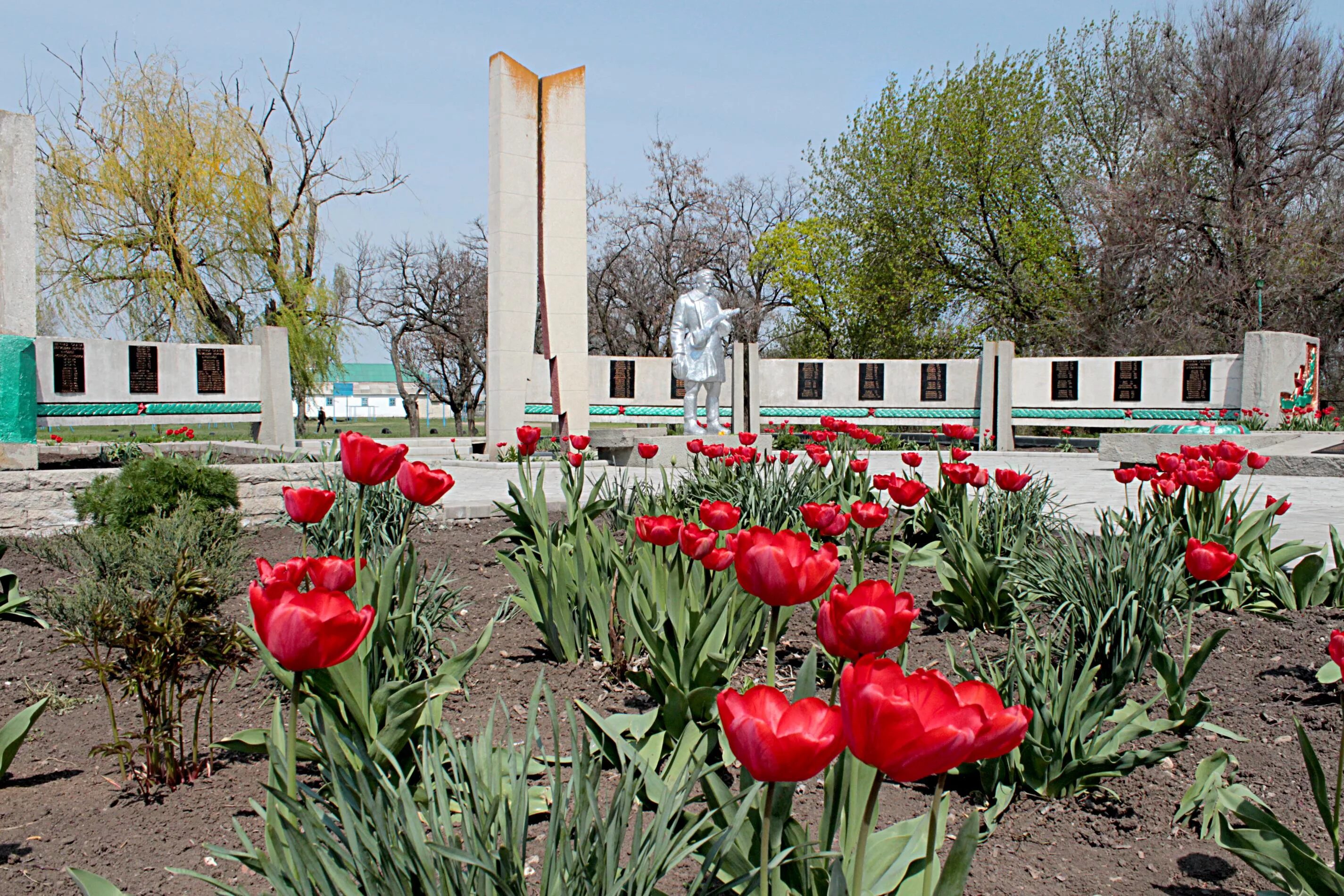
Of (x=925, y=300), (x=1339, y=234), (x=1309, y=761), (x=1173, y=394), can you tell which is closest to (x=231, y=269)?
(x=925, y=300)

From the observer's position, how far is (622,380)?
1920cm

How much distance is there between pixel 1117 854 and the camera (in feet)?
7.07

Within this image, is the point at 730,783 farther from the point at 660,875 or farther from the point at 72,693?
the point at 72,693

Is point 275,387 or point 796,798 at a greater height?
point 275,387

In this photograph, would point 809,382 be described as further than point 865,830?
Yes

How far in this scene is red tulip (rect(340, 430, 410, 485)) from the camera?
220cm

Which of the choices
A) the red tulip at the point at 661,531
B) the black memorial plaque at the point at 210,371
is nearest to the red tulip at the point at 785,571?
the red tulip at the point at 661,531

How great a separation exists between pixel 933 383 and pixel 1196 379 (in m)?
5.07

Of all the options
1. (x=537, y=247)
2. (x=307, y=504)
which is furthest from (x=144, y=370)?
(x=307, y=504)

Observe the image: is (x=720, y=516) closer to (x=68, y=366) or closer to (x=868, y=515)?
(x=868, y=515)

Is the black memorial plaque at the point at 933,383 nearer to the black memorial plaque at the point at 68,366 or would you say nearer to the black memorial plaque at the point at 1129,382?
the black memorial plaque at the point at 1129,382

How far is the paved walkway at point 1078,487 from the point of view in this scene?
641 cm

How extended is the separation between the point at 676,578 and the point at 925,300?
87.7ft

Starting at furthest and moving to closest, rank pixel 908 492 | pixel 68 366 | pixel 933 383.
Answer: pixel 933 383
pixel 68 366
pixel 908 492
